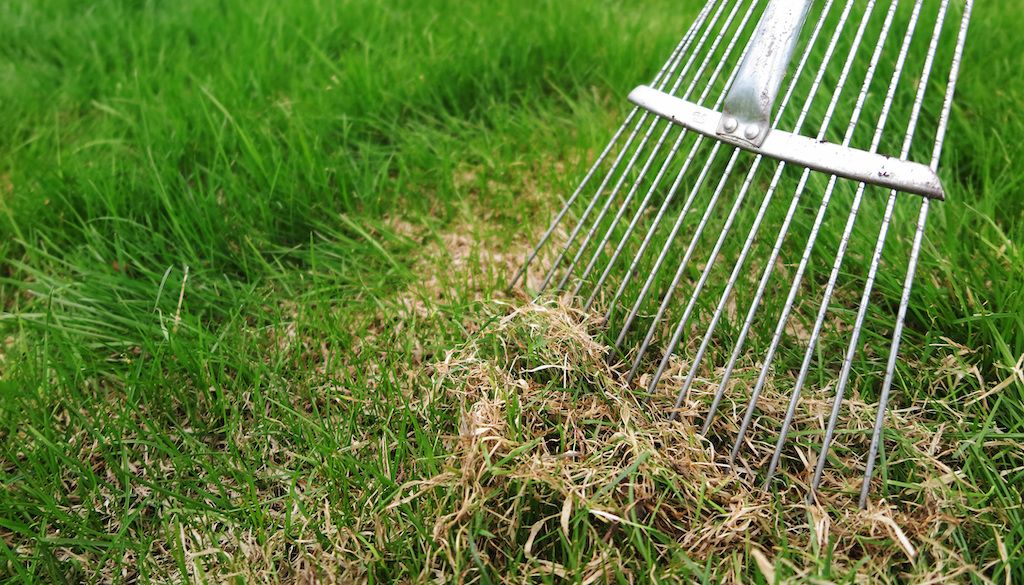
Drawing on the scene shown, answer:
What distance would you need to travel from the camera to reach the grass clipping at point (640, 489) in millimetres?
1294

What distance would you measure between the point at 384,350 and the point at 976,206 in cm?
162

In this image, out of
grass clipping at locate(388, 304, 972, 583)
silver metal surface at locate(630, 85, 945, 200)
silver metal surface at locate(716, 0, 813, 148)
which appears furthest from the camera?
silver metal surface at locate(716, 0, 813, 148)

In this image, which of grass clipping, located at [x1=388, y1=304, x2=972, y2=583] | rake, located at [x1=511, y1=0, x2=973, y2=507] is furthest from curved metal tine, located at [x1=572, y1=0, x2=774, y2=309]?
grass clipping, located at [x1=388, y1=304, x2=972, y2=583]

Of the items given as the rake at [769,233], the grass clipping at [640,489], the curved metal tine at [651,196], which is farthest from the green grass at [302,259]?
the curved metal tine at [651,196]

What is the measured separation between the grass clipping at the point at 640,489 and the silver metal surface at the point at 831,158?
1.51ft

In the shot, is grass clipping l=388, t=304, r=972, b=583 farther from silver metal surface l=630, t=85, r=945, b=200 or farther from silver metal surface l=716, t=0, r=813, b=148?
silver metal surface l=716, t=0, r=813, b=148

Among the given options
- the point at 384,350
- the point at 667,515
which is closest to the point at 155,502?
the point at 384,350

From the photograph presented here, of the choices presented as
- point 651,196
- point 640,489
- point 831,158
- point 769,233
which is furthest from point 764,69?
point 640,489

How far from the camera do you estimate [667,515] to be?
1.38 metres

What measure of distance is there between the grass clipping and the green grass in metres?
0.04

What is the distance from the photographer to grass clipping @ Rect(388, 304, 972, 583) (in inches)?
50.9

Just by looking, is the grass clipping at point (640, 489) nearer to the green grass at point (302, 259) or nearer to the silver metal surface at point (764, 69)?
the green grass at point (302, 259)

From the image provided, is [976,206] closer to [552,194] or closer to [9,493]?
[552,194]

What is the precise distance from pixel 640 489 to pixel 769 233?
887 millimetres
